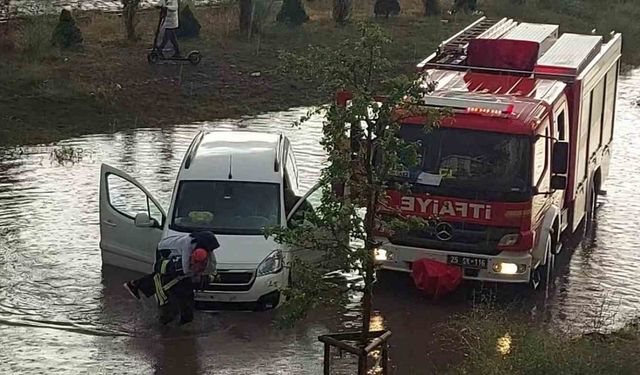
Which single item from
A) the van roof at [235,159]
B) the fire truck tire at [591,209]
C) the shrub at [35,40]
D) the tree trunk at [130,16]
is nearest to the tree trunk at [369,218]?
the van roof at [235,159]

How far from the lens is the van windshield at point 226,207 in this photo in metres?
13.6

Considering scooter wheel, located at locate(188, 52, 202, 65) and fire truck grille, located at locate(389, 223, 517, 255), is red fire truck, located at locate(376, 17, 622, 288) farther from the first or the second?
scooter wheel, located at locate(188, 52, 202, 65)

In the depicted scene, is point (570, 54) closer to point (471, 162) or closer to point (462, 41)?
point (462, 41)

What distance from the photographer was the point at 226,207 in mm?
13852

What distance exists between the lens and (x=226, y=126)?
24.4 m

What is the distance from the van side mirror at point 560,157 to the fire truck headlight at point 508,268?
130cm

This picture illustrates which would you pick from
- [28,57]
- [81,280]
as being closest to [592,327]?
[81,280]

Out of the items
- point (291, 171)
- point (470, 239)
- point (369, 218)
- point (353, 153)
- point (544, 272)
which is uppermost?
point (353, 153)

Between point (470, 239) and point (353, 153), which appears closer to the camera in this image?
point (353, 153)

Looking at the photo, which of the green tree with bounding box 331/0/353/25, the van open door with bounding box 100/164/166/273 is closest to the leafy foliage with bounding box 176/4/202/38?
the green tree with bounding box 331/0/353/25

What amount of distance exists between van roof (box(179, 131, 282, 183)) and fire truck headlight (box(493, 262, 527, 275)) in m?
2.85

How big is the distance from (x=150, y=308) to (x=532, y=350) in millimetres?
5145

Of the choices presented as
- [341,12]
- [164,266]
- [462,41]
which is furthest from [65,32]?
[164,266]

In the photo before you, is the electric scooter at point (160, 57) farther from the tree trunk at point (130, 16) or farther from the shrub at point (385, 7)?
the shrub at point (385, 7)
